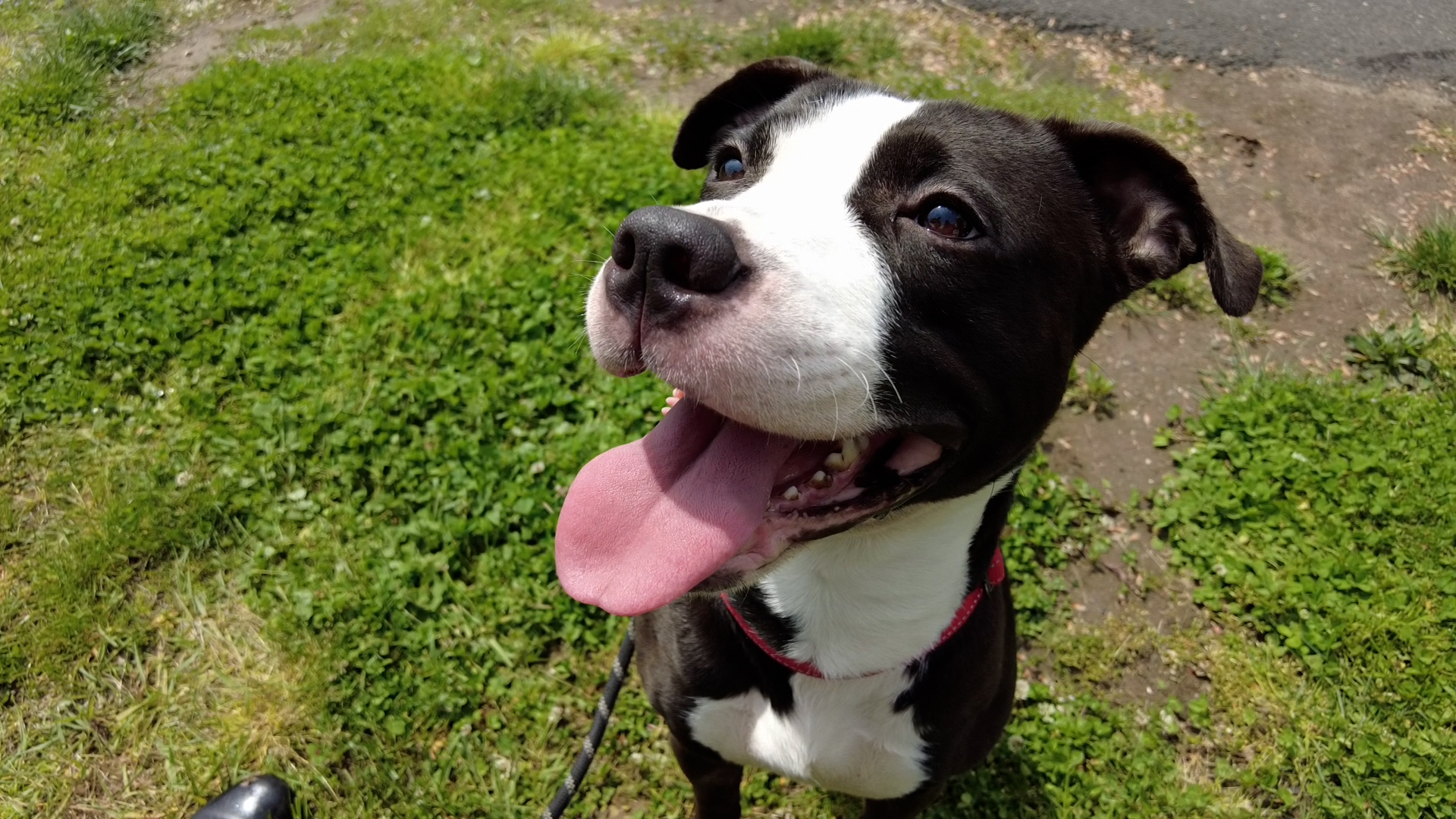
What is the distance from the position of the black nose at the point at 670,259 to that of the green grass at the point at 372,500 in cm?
146

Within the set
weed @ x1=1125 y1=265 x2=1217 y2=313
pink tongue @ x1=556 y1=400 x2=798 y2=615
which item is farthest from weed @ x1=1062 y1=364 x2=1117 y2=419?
pink tongue @ x1=556 y1=400 x2=798 y2=615

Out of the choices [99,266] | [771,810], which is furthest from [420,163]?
[771,810]

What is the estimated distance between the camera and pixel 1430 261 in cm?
448

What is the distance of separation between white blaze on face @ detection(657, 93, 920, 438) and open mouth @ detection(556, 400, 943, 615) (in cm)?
18

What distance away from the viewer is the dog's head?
4.88 feet

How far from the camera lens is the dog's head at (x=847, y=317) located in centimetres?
149

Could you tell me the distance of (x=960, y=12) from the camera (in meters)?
6.23

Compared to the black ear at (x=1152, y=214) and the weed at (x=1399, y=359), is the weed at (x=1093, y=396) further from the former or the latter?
the black ear at (x=1152, y=214)

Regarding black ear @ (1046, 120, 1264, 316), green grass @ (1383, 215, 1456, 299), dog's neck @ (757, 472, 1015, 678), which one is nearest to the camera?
black ear @ (1046, 120, 1264, 316)

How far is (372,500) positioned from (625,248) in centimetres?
258

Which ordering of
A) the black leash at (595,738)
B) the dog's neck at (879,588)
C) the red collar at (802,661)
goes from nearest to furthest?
the dog's neck at (879,588) < the red collar at (802,661) < the black leash at (595,738)

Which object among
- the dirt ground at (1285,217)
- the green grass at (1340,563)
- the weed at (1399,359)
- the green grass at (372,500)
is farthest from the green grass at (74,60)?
the weed at (1399,359)

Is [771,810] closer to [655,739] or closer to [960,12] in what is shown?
[655,739]

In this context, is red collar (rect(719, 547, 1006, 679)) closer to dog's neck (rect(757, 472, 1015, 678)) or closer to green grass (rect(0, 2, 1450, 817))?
dog's neck (rect(757, 472, 1015, 678))
